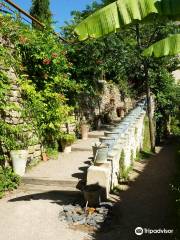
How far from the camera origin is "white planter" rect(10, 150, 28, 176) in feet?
32.7

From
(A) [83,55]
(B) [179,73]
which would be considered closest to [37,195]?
(A) [83,55]

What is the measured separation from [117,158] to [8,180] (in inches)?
117

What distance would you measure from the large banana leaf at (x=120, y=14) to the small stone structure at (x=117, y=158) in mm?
3930

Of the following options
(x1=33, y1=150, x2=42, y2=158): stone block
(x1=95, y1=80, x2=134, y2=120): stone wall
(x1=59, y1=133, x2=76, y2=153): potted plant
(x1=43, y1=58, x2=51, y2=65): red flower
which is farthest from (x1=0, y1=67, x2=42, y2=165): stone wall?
(x1=95, y1=80, x2=134, y2=120): stone wall

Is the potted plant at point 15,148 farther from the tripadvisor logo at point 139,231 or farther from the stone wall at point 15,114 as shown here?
the tripadvisor logo at point 139,231

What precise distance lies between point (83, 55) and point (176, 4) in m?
9.49

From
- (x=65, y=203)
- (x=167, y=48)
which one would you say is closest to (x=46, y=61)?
(x=65, y=203)

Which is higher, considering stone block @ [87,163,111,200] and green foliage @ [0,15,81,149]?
green foliage @ [0,15,81,149]

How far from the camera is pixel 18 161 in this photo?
392 inches

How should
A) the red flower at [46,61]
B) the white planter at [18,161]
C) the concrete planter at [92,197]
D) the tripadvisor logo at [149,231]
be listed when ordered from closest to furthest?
1. the tripadvisor logo at [149,231]
2. the concrete planter at [92,197]
3. the white planter at [18,161]
4. the red flower at [46,61]

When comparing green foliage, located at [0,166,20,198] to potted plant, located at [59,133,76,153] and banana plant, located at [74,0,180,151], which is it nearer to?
potted plant, located at [59,133,76,153]

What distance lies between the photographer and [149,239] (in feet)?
21.9

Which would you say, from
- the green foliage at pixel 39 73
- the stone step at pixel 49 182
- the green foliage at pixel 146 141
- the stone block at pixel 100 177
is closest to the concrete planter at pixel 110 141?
the stone block at pixel 100 177

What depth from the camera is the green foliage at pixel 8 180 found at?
9.43m
